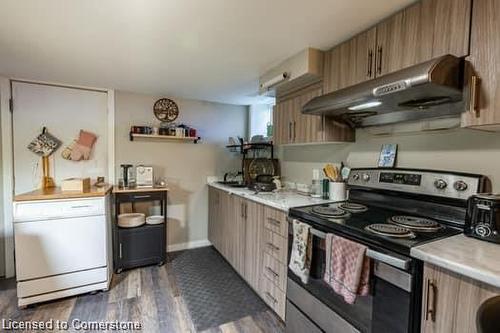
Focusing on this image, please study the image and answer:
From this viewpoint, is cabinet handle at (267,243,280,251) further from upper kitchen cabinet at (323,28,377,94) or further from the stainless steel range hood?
upper kitchen cabinet at (323,28,377,94)

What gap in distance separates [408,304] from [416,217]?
0.63 m

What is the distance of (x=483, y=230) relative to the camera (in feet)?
3.52

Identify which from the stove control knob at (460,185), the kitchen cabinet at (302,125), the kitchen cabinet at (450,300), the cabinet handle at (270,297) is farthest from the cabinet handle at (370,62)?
the cabinet handle at (270,297)

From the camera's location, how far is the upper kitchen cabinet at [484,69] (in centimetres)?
103

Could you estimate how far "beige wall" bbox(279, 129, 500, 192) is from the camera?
128cm

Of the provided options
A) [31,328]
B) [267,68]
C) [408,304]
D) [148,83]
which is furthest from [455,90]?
[31,328]

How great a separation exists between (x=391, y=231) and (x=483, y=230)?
36cm

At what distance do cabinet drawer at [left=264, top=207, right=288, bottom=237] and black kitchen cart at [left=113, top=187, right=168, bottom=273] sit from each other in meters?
1.40

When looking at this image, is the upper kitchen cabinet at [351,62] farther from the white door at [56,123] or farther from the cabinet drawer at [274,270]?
the white door at [56,123]

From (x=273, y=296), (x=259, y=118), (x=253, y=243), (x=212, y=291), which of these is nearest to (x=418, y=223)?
(x=273, y=296)

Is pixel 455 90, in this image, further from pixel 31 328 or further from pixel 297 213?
pixel 31 328

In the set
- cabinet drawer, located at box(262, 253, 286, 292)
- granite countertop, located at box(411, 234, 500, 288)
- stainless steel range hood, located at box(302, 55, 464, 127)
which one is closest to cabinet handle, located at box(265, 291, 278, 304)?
cabinet drawer, located at box(262, 253, 286, 292)

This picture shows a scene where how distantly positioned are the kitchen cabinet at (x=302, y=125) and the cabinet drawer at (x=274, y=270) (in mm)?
995

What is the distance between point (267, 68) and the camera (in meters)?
2.22
